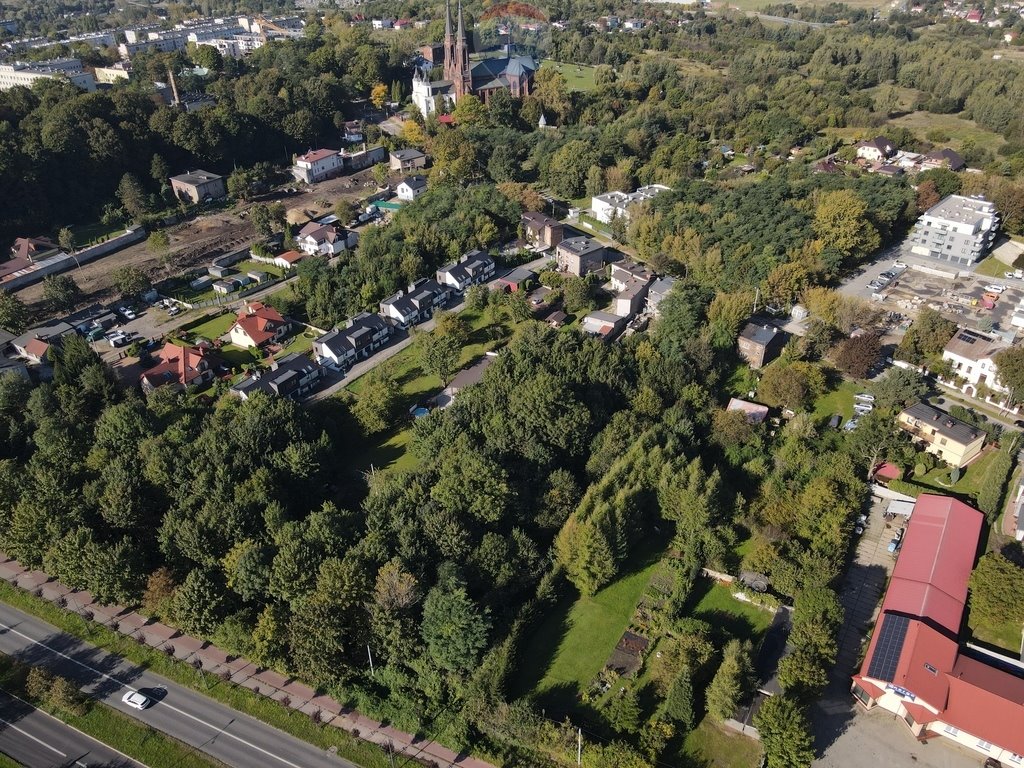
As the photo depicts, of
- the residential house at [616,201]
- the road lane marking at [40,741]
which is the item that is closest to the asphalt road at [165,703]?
the road lane marking at [40,741]

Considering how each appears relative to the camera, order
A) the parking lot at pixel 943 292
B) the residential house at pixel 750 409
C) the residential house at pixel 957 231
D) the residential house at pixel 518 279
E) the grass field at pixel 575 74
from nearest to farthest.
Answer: the residential house at pixel 750 409 < the parking lot at pixel 943 292 < the residential house at pixel 518 279 < the residential house at pixel 957 231 < the grass field at pixel 575 74

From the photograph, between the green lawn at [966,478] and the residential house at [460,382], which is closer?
the green lawn at [966,478]

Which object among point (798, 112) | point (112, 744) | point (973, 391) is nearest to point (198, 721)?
point (112, 744)

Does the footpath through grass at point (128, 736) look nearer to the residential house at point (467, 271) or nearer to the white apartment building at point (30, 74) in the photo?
the residential house at point (467, 271)

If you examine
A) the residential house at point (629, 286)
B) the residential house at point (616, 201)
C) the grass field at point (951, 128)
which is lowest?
the residential house at point (629, 286)

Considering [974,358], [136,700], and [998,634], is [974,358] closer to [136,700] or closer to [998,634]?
[998,634]

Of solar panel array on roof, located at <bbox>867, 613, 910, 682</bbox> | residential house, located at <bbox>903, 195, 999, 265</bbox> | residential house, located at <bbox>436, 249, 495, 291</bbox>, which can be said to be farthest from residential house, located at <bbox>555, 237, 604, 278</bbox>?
solar panel array on roof, located at <bbox>867, 613, 910, 682</bbox>

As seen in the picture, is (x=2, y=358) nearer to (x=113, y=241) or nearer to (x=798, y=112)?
(x=113, y=241)

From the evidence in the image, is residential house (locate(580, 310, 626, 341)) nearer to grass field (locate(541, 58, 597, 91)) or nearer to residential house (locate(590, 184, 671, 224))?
residential house (locate(590, 184, 671, 224))
